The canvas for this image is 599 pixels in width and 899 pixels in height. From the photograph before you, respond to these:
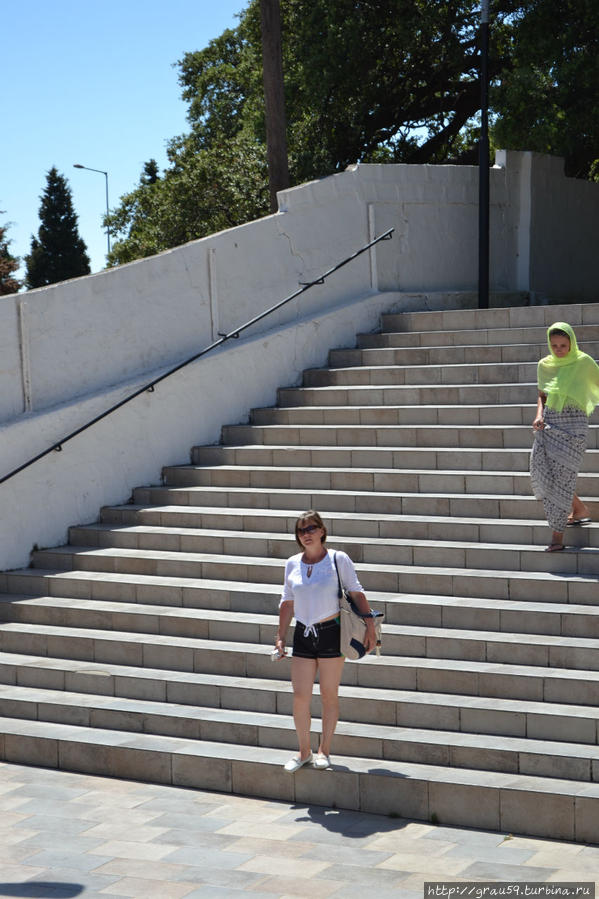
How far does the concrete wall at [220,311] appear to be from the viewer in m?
10.5

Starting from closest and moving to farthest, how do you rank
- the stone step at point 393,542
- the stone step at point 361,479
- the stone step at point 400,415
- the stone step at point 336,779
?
the stone step at point 336,779, the stone step at point 393,542, the stone step at point 361,479, the stone step at point 400,415

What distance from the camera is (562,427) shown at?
319 inches

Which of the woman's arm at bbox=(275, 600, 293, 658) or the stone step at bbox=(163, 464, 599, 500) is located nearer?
the woman's arm at bbox=(275, 600, 293, 658)

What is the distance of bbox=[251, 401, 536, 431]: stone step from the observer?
34.2ft

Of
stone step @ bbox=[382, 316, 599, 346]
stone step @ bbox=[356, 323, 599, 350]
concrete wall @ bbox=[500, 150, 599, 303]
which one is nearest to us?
stone step @ bbox=[356, 323, 599, 350]

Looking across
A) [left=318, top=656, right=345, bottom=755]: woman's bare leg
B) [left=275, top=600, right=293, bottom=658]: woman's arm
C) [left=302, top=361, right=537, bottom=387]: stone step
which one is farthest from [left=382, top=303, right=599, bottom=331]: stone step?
[left=318, top=656, right=345, bottom=755]: woman's bare leg

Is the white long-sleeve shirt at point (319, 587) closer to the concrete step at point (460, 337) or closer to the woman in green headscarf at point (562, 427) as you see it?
the woman in green headscarf at point (562, 427)

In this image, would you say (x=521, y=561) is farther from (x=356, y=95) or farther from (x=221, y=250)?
(x=356, y=95)

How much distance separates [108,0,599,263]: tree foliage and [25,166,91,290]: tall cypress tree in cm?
3558

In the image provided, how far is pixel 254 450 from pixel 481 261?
4.18 metres

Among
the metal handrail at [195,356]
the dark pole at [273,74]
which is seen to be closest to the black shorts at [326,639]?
the metal handrail at [195,356]

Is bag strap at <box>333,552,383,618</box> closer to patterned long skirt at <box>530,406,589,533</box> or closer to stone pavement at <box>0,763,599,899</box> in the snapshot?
stone pavement at <box>0,763,599,899</box>

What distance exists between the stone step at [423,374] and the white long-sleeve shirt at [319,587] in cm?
479

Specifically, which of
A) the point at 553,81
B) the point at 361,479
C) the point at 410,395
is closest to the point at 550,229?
the point at 553,81
